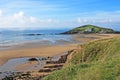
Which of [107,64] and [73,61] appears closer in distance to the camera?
[107,64]

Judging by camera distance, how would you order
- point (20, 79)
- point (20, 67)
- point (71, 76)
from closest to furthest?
1. point (71, 76)
2. point (20, 79)
3. point (20, 67)

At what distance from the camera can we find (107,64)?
14094mm

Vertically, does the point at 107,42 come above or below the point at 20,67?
above

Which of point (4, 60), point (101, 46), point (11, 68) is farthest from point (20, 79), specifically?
point (4, 60)

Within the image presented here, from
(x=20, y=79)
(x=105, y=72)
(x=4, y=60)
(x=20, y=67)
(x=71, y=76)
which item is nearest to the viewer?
(x=105, y=72)

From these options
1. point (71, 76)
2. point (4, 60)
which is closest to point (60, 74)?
point (71, 76)

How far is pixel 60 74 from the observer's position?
46.6 ft

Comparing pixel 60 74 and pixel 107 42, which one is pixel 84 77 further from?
pixel 107 42

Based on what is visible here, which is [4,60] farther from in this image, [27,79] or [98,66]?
[98,66]

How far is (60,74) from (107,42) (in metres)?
12.3

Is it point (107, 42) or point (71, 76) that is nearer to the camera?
point (71, 76)

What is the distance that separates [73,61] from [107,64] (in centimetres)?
1236

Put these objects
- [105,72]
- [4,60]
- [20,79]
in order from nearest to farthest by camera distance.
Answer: [105,72] → [20,79] → [4,60]

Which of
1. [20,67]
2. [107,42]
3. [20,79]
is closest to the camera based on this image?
[107,42]
